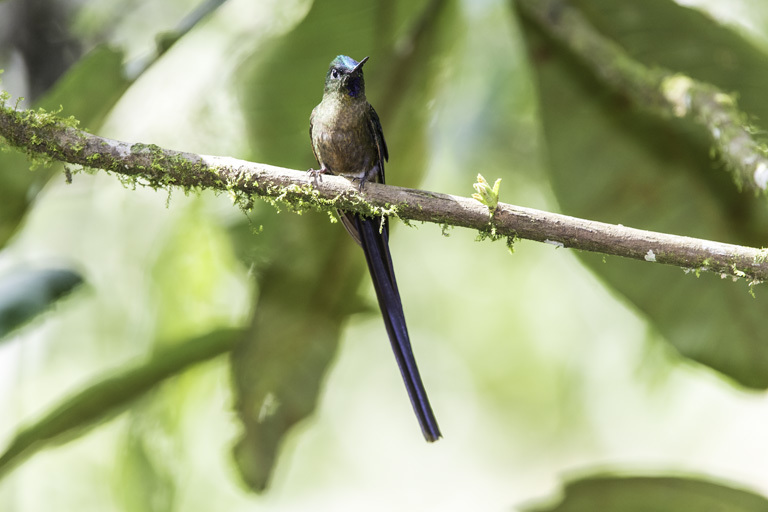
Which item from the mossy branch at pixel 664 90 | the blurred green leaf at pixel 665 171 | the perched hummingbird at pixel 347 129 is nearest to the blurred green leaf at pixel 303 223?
the perched hummingbird at pixel 347 129

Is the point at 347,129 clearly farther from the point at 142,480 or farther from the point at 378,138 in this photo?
the point at 142,480

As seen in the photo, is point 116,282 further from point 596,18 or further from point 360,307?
point 596,18

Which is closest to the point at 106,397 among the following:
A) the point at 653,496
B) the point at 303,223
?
the point at 303,223

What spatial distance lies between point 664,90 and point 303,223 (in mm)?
1558

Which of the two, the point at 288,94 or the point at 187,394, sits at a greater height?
the point at 288,94

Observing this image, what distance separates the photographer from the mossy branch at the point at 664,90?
2.22 metres

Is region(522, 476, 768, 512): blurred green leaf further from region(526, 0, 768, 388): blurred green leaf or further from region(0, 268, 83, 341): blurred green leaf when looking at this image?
region(0, 268, 83, 341): blurred green leaf

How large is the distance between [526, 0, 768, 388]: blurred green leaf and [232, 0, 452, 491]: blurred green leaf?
1.93 feet

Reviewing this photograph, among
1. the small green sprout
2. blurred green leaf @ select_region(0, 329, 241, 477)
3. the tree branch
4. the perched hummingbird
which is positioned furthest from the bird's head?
the small green sprout

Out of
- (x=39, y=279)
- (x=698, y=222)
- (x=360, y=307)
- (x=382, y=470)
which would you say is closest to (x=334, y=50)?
(x=360, y=307)

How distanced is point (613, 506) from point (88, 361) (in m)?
2.74

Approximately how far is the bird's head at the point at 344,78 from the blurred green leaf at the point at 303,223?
0.35ft

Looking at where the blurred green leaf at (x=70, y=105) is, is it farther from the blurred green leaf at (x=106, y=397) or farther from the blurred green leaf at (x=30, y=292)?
the blurred green leaf at (x=106, y=397)

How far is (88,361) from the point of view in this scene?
3699mm
